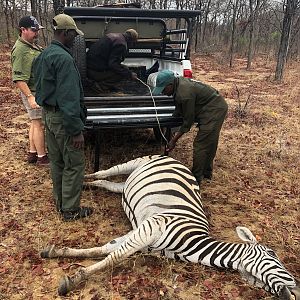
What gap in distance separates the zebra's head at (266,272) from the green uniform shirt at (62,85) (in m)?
2.13

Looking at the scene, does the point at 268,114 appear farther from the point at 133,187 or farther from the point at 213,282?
the point at 213,282

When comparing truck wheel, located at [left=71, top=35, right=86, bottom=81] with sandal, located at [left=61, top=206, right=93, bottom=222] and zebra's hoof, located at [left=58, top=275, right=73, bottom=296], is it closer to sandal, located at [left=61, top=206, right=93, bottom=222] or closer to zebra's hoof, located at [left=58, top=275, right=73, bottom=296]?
sandal, located at [left=61, top=206, right=93, bottom=222]

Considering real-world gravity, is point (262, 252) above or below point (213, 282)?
above

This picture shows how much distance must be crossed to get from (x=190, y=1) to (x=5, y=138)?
2581 cm

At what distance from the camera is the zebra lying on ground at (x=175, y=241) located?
3139mm

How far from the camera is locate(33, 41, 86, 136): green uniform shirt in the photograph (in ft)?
12.5

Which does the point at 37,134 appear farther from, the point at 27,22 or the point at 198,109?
the point at 198,109

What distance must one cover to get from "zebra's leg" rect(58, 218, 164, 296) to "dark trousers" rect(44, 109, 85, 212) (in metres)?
1.07

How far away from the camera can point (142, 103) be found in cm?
532

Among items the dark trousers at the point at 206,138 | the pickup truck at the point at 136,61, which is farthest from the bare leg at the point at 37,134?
the dark trousers at the point at 206,138

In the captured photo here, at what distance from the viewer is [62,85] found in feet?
12.5

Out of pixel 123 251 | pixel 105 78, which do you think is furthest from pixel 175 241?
pixel 105 78

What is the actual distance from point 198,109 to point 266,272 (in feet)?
Answer: 9.01

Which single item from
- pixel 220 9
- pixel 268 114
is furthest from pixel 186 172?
pixel 220 9
